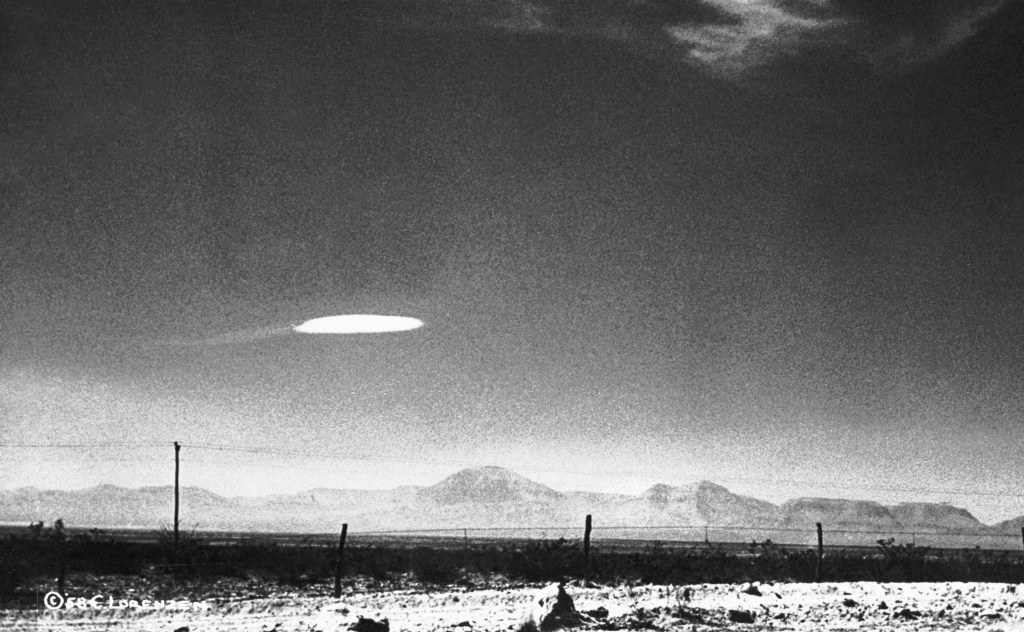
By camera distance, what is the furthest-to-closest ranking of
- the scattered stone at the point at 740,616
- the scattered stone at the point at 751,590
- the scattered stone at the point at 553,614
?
1. the scattered stone at the point at 751,590
2. the scattered stone at the point at 740,616
3. the scattered stone at the point at 553,614

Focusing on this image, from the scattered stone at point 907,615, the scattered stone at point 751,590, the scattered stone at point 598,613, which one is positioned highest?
the scattered stone at point 598,613

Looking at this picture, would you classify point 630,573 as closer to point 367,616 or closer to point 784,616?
point 784,616

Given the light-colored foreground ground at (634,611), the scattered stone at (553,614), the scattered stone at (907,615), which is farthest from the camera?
the scattered stone at (907,615)

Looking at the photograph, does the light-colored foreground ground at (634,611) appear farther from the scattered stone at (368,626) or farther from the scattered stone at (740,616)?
the scattered stone at (368,626)

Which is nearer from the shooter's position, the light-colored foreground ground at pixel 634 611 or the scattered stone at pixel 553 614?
the scattered stone at pixel 553 614

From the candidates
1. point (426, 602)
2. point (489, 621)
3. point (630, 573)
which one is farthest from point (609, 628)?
point (630, 573)

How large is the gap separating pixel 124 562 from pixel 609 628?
1729 centimetres

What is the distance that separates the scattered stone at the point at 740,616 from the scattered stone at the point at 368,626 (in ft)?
19.9

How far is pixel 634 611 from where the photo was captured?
16.0 m

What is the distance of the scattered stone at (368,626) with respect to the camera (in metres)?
13.2

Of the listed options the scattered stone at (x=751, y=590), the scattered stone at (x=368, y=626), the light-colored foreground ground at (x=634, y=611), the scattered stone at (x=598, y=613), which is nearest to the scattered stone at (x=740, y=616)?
the light-colored foreground ground at (x=634, y=611)

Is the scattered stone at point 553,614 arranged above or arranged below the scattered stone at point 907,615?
above

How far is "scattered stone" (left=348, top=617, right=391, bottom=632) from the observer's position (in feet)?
43.3

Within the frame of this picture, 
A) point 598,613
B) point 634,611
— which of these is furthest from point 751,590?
point 598,613
